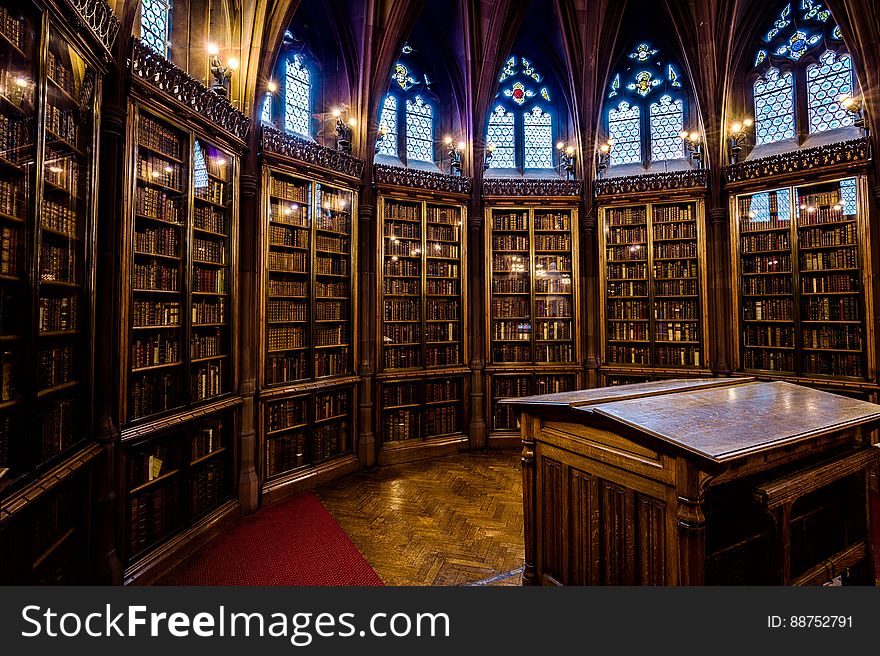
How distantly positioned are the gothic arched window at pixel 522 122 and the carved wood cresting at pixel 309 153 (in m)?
2.67

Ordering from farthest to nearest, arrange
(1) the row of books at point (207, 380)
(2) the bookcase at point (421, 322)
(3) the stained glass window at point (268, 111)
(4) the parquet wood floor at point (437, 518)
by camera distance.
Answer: (2) the bookcase at point (421, 322) < (3) the stained glass window at point (268, 111) < (1) the row of books at point (207, 380) < (4) the parquet wood floor at point (437, 518)

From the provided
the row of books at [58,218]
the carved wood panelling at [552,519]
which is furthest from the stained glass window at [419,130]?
the carved wood panelling at [552,519]

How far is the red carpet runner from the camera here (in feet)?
10.9

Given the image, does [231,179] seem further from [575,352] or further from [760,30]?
[760,30]

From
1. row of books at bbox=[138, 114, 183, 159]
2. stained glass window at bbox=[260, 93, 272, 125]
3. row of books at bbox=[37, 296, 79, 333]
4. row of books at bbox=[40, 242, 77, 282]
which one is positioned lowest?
row of books at bbox=[37, 296, 79, 333]

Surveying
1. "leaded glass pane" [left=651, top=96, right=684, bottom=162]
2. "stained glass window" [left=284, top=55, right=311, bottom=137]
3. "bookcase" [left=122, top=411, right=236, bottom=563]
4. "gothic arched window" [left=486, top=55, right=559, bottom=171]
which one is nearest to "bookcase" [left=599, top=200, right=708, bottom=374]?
"leaded glass pane" [left=651, top=96, right=684, bottom=162]

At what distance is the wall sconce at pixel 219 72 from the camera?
13.5 feet

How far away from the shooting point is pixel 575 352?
675 centimetres

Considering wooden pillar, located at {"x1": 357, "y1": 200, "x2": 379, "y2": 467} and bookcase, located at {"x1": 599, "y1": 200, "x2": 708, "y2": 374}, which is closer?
wooden pillar, located at {"x1": 357, "y1": 200, "x2": 379, "y2": 467}

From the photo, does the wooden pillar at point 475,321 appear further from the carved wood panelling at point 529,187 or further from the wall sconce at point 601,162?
the wall sconce at point 601,162

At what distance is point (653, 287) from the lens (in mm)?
6500

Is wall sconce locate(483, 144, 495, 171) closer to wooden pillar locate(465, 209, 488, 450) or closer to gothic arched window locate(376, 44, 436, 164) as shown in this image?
wooden pillar locate(465, 209, 488, 450)

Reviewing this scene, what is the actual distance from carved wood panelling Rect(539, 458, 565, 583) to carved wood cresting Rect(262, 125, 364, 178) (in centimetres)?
419

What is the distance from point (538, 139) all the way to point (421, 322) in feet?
12.1
